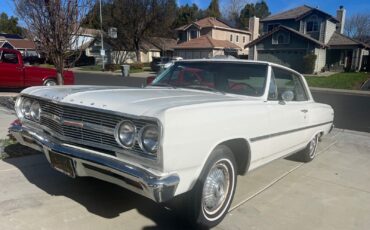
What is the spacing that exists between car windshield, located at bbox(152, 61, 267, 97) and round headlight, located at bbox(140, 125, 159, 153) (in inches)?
69.6

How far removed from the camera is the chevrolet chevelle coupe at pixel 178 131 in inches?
113

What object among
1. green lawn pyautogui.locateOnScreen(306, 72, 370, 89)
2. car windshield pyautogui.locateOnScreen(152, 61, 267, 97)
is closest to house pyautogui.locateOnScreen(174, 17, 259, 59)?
green lawn pyautogui.locateOnScreen(306, 72, 370, 89)

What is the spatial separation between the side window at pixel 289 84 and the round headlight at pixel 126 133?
2329 millimetres

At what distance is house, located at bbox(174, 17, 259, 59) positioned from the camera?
42.2 m

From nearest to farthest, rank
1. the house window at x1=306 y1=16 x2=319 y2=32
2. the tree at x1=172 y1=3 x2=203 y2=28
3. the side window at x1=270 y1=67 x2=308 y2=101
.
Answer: the side window at x1=270 y1=67 x2=308 y2=101, the house window at x1=306 y1=16 x2=319 y2=32, the tree at x1=172 y1=3 x2=203 y2=28

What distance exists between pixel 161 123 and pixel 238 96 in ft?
5.80

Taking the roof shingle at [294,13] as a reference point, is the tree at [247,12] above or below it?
above

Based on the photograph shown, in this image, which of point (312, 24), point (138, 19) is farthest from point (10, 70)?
point (138, 19)

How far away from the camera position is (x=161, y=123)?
2775mm

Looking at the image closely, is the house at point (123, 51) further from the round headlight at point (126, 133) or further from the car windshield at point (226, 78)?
the round headlight at point (126, 133)

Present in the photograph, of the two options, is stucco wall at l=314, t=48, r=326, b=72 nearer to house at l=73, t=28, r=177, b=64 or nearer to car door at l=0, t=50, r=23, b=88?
house at l=73, t=28, r=177, b=64

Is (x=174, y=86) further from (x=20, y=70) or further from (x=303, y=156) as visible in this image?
(x=20, y=70)

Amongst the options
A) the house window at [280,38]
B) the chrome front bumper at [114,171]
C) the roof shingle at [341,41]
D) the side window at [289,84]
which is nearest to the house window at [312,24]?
the roof shingle at [341,41]

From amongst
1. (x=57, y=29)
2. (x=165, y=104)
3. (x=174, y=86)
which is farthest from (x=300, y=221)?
(x=57, y=29)
